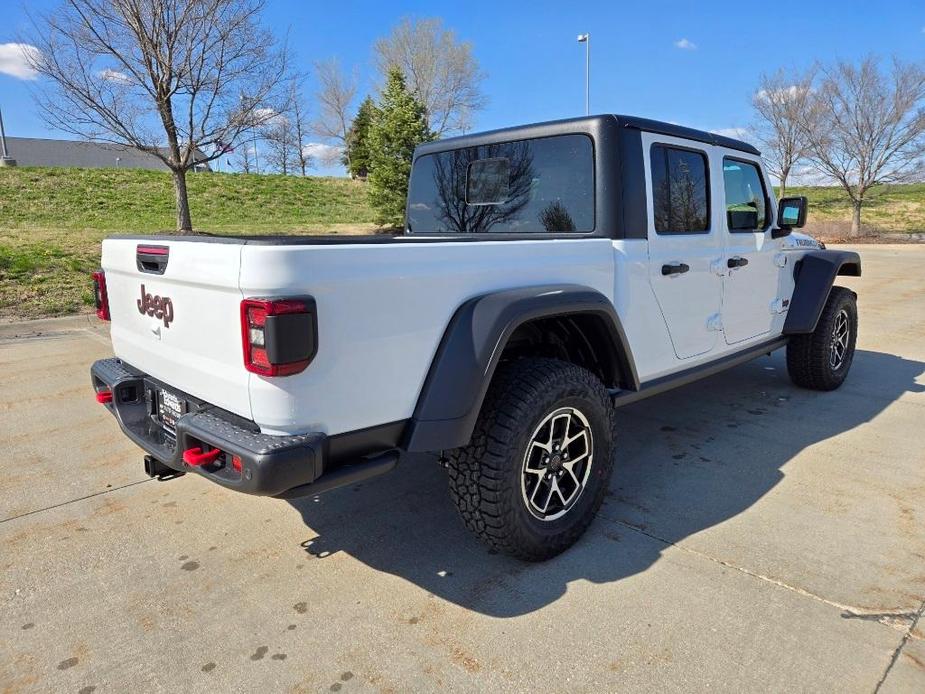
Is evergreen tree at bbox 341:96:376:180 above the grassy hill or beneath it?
above

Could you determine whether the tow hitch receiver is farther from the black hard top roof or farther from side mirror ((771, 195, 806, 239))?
side mirror ((771, 195, 806, 239))

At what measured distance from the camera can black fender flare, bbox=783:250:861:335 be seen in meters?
4.74

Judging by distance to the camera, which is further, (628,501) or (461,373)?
(628,501)

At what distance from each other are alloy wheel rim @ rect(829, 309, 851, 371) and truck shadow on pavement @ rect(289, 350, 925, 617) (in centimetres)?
27

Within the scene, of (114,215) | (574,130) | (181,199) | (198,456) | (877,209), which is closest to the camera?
(198,456)

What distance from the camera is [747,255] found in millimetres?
4098

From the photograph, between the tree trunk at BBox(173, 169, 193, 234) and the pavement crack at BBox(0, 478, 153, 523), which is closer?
the pavement crack at BBox(0, 478, 153, 523)

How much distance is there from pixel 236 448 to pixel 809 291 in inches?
173

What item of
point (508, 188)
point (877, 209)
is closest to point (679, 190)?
point (508, 188)

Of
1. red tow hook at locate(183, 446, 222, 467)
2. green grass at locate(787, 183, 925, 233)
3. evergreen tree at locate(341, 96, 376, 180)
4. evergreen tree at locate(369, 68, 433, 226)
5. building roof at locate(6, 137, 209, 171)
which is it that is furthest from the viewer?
building roof at locate(6, 137, 209, 171)

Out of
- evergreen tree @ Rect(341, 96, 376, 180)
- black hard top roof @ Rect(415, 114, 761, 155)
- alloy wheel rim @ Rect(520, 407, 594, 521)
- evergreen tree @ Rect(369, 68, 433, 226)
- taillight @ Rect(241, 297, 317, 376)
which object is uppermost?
evergreen tree @ Rect(341, 96, 376, 180)

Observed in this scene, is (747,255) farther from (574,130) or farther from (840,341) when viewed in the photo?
(840,341)

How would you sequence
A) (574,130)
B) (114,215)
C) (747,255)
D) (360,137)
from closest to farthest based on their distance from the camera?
(574,130)
(747,255)
(114,215)
(360,137)

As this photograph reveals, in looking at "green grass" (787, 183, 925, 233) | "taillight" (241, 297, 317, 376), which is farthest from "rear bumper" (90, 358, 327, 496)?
"green grass" (787, 183, 925, 233)
